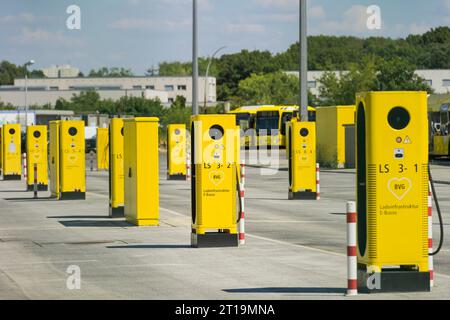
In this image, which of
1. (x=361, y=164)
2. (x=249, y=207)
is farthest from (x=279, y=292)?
(x=249, y=207)

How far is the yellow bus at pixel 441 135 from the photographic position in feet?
185

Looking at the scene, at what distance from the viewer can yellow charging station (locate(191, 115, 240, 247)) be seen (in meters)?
18.0

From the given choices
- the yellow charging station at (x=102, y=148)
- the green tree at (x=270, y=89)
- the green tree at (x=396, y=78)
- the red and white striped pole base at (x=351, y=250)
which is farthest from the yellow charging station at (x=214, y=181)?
the green tree at (x=270, y=89)

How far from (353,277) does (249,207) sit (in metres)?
15.6

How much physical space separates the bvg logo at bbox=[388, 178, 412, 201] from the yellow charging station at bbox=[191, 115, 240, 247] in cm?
580

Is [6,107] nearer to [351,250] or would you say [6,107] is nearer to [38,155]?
[38,155]

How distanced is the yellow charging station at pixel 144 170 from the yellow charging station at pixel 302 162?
9.49 metres

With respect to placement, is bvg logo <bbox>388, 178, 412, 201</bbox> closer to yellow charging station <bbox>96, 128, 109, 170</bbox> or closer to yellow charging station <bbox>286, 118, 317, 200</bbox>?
yellow charging station <bbox>286, 118, 317, 200</bbox>

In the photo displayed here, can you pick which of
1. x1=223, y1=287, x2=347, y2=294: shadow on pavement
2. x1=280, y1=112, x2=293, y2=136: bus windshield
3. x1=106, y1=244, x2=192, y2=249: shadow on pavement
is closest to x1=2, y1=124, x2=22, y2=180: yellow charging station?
x1=106, y1=244, x2=192, y2=249: shadow on pavement

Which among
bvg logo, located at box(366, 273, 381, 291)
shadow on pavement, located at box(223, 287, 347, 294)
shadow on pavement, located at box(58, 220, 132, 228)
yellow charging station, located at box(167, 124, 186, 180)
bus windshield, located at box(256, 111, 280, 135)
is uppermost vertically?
bus windshield, located at box(256, 111, 280, 135)

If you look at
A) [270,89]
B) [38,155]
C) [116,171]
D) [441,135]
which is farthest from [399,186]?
[270,89]

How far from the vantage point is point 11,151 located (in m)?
43.8

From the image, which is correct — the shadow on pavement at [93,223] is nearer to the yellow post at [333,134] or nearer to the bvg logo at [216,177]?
the bvg logo at [216,177]
